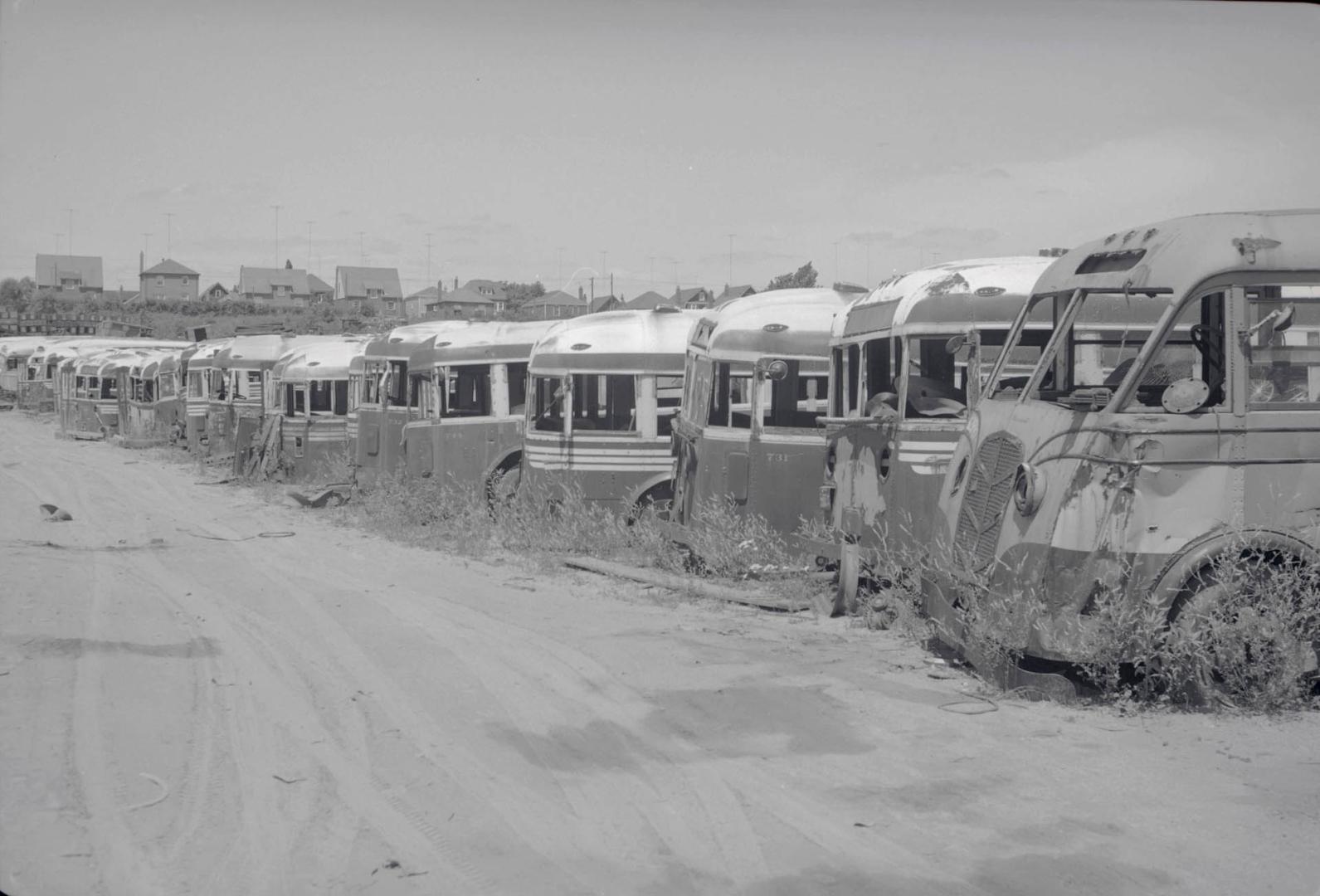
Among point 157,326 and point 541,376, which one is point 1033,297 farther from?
point 157,326

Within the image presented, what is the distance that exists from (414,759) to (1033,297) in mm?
4953

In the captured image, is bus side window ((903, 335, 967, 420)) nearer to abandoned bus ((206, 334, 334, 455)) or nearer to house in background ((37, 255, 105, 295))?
abandoned bus ((206, 334, 334, 455))

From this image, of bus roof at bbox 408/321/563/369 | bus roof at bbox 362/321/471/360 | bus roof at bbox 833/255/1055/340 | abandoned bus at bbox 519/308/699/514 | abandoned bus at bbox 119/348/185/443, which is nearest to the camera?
bus roof at bbox 833/255/1055/340

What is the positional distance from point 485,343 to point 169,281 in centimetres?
9241

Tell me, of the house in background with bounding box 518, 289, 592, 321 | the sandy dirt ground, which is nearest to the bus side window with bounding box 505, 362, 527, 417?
the sandy dirt ground

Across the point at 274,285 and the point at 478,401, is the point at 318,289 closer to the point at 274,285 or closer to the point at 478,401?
the point at 274,285

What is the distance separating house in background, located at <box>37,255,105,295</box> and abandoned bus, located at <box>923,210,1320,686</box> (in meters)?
99.7

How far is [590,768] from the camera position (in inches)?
231

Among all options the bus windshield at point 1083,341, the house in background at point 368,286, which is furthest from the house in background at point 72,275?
the bus windshield at point 1083,341

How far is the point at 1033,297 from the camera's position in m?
8.16

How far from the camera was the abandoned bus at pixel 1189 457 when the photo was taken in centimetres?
633

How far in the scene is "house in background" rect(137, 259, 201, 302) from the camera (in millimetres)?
99750

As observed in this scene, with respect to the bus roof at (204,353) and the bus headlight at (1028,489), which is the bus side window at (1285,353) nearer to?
the bus headlight at (1028,489)

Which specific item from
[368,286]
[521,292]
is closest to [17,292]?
[368,286]
